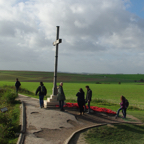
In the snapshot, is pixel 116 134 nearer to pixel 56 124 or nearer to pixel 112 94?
pixel 56 124

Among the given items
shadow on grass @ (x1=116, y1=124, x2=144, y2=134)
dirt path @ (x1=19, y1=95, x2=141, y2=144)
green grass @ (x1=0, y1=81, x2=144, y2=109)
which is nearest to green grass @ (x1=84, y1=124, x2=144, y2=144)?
shadow on grass @ (x1=116, y1=124, x2=144, y2=134)

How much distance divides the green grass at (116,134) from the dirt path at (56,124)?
62cm

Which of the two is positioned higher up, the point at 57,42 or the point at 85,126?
the point at 57,42

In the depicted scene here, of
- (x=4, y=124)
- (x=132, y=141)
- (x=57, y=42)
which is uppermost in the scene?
(x=57, y=42)

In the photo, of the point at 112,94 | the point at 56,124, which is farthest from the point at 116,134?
the point at 112,94

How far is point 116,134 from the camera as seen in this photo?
30.2ft

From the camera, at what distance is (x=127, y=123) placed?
11164mm

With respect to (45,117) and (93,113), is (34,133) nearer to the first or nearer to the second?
(45,117)

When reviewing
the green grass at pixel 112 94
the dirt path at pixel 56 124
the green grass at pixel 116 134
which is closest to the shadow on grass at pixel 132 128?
the green grass at pixel 116 134

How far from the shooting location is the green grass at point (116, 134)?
27.2ft

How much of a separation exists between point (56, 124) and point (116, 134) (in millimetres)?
3191

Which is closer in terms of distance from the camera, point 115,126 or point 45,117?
point 115,126

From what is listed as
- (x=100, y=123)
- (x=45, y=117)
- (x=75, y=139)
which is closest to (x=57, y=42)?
(x=45, y=117)

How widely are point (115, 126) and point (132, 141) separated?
1.95 metres
